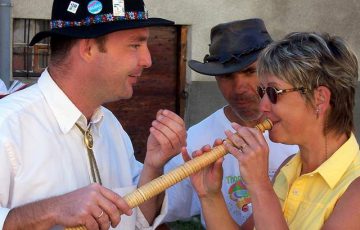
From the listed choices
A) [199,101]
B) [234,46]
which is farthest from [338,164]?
[199,101]

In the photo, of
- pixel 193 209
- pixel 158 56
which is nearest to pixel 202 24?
pixel 158 56

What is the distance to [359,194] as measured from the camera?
234 centimetres

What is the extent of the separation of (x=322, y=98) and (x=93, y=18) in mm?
945

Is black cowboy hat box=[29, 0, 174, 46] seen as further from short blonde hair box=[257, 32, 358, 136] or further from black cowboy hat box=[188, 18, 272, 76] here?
black cowboy hat box=[188, 18, 272, 76]

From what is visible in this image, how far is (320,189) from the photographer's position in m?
2.54

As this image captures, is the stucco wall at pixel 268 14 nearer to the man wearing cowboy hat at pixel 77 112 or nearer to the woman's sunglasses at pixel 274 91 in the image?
the man wearing cowboy hat at pixel 77 112

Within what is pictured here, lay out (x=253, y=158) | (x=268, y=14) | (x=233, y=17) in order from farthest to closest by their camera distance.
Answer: (x=268, y=14) → (x=233, y=17) → (x=253, y=158)

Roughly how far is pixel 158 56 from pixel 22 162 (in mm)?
5773

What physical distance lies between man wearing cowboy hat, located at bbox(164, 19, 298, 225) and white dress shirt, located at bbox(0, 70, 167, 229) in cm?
67

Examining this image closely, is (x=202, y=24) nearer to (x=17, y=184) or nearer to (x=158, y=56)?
(x=158, y=56)

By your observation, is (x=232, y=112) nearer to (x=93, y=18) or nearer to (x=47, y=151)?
(x=93, y=18)

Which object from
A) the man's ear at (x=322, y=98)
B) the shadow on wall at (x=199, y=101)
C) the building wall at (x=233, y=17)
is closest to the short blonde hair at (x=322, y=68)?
the man's ear at (x=322, y=98)

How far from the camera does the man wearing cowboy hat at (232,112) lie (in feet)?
11.3

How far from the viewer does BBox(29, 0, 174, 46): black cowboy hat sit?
8.46 ft
